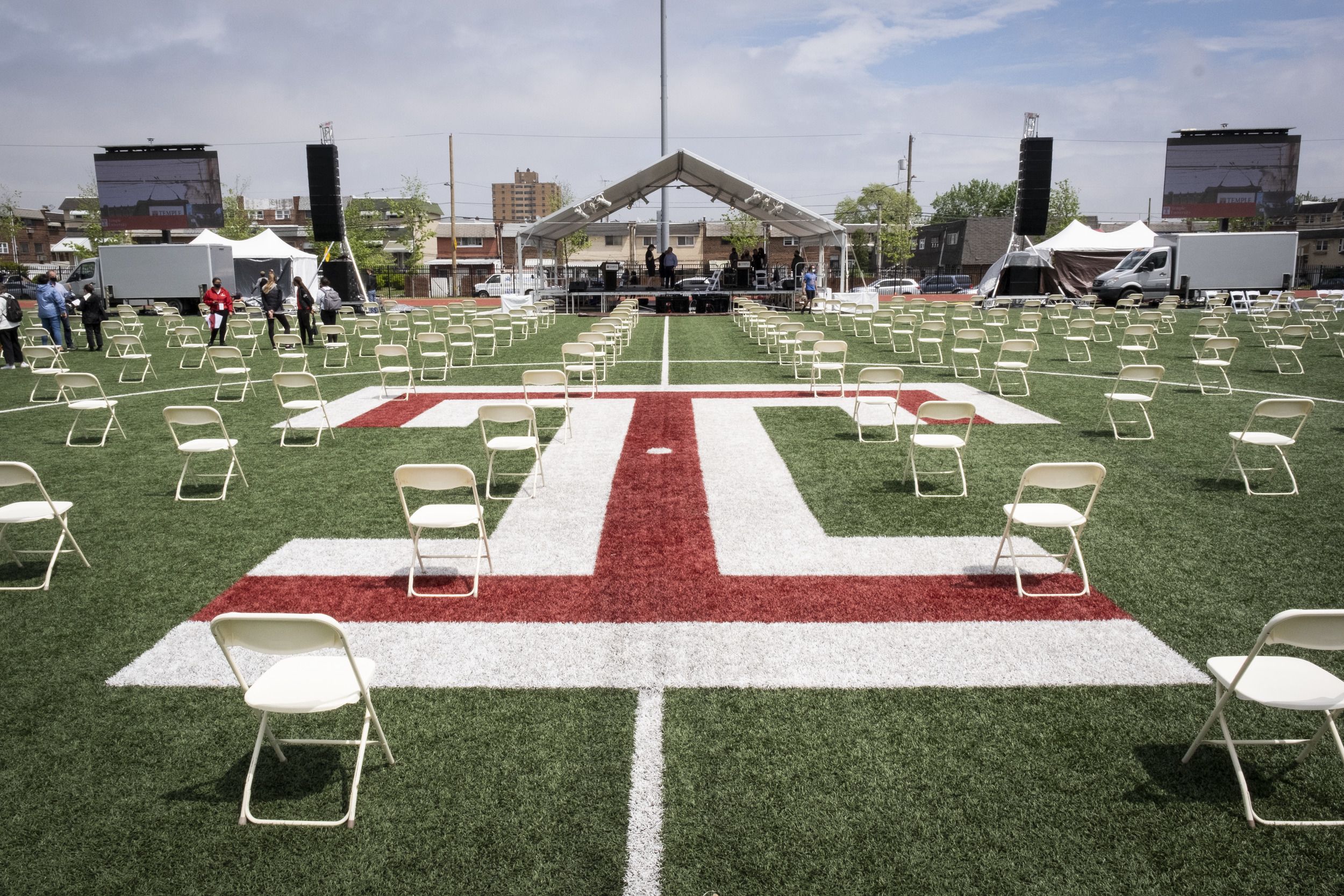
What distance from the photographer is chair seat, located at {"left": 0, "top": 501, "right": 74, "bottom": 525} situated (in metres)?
5.77

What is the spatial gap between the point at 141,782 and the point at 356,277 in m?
34.1

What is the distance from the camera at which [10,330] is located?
17.1 m

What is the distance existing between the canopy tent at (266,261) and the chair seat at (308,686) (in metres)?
33.6

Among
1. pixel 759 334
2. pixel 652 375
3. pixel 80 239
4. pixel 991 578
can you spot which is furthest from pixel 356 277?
pixel 80 239

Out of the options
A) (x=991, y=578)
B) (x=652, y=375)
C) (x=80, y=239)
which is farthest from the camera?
(x=80, y=239)

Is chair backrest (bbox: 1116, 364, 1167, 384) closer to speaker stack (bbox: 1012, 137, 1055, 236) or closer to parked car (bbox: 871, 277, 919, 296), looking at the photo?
speaker stack (bbox: 1012, 137, 1055, 236)

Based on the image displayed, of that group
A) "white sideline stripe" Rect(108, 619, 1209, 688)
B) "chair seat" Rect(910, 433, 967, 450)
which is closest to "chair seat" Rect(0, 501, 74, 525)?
"white sideline stripe" Rect(108, 619, 1209, 688)

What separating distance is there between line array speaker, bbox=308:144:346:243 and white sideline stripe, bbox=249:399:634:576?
2810cm

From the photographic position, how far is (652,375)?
51.9 ft

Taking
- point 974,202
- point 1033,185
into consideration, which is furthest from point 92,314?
point 974,202

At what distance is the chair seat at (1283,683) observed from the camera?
3.34 metres

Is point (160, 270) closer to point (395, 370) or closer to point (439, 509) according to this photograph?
point (395, 370)

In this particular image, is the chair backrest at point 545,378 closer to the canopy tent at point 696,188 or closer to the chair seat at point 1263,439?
the chair seat at point 1263,439

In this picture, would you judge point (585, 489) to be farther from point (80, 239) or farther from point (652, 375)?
point (80, 239)
